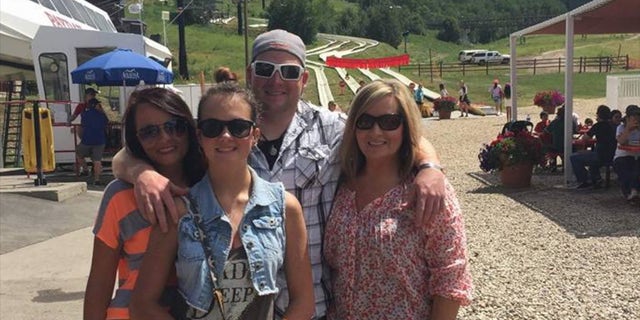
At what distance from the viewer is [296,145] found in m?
2.63

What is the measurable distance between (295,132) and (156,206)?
70 cm

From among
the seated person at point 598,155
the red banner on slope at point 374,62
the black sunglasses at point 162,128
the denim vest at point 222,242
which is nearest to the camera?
the denim vest at point 222,242

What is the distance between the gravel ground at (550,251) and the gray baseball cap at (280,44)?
3.36m

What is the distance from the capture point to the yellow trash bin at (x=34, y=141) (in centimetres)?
1162

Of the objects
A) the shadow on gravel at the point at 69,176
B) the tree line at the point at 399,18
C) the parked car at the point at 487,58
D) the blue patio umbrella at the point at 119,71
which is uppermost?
the tree line at the point at 399,18

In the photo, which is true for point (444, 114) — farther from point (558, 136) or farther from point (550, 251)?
point (550, 251)

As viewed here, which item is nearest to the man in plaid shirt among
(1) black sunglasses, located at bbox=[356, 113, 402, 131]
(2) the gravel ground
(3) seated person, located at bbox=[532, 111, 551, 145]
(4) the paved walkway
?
(1) black sunglasses, located at bbox=[356, 113, 402, 131]

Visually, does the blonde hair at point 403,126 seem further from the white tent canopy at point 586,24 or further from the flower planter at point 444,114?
the flower planter at point 444,114

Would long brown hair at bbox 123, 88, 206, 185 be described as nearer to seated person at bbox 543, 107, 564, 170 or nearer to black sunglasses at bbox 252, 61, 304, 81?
black sunglasses at bbox 252, 61, 304, 81

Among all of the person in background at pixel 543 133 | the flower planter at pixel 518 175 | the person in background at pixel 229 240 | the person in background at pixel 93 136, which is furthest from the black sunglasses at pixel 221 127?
the person in background at pixel 543 133

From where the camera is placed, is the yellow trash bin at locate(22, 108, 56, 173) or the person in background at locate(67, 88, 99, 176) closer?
the yellow trash bin at locate(22, 108, 56, 173)

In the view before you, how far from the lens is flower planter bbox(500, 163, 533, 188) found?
11.7 metres

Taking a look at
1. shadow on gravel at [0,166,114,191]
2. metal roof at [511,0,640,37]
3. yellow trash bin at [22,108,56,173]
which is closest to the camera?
metal roof at [511,0,640,37]

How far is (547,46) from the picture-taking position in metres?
81.4
